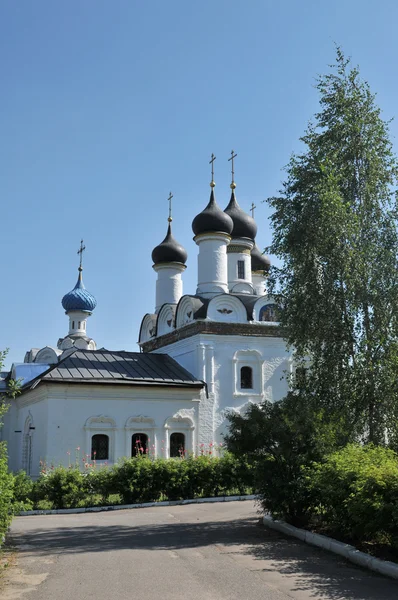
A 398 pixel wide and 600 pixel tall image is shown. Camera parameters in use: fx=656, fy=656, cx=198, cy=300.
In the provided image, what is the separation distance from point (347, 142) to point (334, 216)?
1985mm

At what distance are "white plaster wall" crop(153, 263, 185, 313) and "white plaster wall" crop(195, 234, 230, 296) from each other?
249 centimetres

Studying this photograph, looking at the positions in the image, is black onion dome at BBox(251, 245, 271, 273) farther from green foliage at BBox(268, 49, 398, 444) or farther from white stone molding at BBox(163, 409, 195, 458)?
green foliage at BBox(268, 49, 398, 444)

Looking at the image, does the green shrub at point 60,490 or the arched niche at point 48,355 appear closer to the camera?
the green shrub at point 60,490

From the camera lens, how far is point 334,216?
477 inches

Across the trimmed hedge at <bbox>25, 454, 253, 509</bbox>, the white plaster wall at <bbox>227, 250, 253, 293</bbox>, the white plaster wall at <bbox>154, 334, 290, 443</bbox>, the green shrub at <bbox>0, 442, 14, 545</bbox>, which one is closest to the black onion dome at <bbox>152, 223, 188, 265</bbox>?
the white plaster wall at <bbox>227, 250, 253, 293</bbox>

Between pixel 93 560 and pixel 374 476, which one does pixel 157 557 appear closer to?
pixel 93 560

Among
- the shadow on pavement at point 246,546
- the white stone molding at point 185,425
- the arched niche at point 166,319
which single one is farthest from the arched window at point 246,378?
the shadow on pavement at point 246,546

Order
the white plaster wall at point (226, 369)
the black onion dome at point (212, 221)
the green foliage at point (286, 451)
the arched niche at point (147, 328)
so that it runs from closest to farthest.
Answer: the green foliage at point (286, 451)
the white plaster wall at point (226, 369)
the black onion dome at point (212, 221)
the arched niche at point (147, 328)

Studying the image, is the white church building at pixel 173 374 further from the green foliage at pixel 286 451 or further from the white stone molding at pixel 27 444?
the green foliage at pixel 286 451

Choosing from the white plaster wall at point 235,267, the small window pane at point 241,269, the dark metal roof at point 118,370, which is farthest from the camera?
the small window pane at point 241,269

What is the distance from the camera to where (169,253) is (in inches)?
1088

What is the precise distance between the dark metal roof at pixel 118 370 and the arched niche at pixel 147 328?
369 centimetres

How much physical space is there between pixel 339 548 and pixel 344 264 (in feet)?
18.1

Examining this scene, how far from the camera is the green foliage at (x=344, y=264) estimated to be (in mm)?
12000
